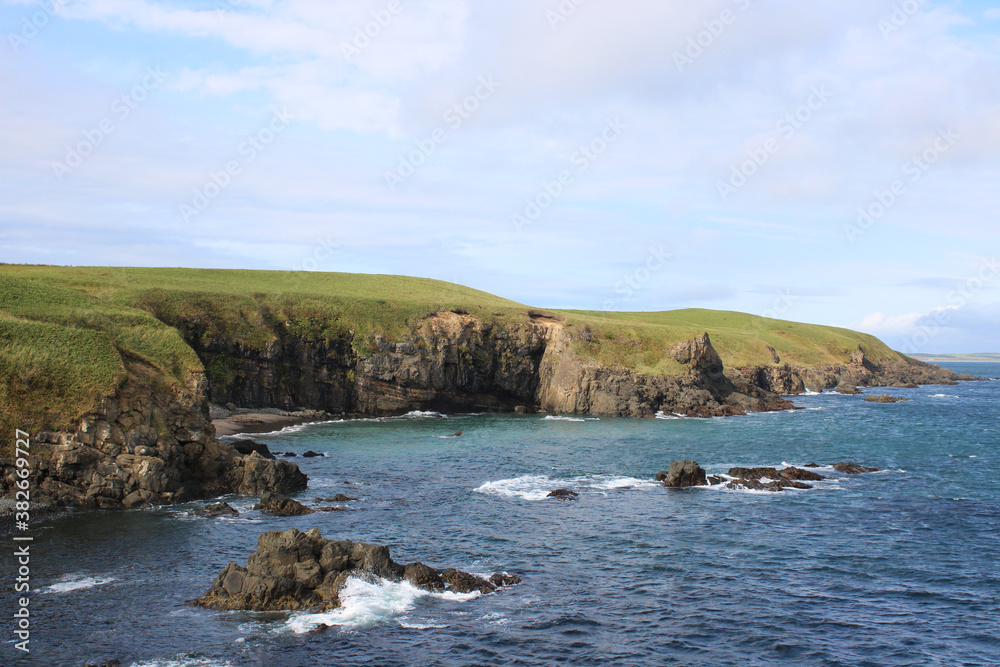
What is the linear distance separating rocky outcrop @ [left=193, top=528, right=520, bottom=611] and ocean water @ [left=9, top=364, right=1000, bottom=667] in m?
0.78

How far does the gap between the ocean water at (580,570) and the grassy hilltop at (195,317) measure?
8830 millimetres

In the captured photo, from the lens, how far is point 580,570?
100ft

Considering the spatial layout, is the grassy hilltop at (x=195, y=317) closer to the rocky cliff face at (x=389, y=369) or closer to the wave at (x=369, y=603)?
the rocky cliff face at (x=389, y=369)

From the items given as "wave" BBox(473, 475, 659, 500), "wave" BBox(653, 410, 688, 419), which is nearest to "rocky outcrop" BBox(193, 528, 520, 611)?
"wave" BBox(473, 475, 659, 500)

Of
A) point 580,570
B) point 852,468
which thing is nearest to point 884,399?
point 852,468

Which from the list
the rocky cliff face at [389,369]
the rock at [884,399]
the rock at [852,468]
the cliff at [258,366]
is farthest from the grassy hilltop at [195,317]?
the rock at [852,468]

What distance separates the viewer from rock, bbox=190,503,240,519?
37.3m

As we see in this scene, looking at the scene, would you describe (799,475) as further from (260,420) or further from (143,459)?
(260,420)

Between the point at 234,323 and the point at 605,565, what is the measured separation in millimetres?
60182

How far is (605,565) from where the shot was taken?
31359 mm

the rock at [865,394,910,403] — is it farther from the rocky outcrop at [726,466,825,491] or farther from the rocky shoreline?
the rocky outcrop at [726,466,825,491]

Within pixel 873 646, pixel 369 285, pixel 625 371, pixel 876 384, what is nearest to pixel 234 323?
pixel 369 285

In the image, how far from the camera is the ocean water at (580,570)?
2261cm

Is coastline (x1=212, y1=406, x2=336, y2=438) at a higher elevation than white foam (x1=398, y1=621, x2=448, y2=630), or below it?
higher
